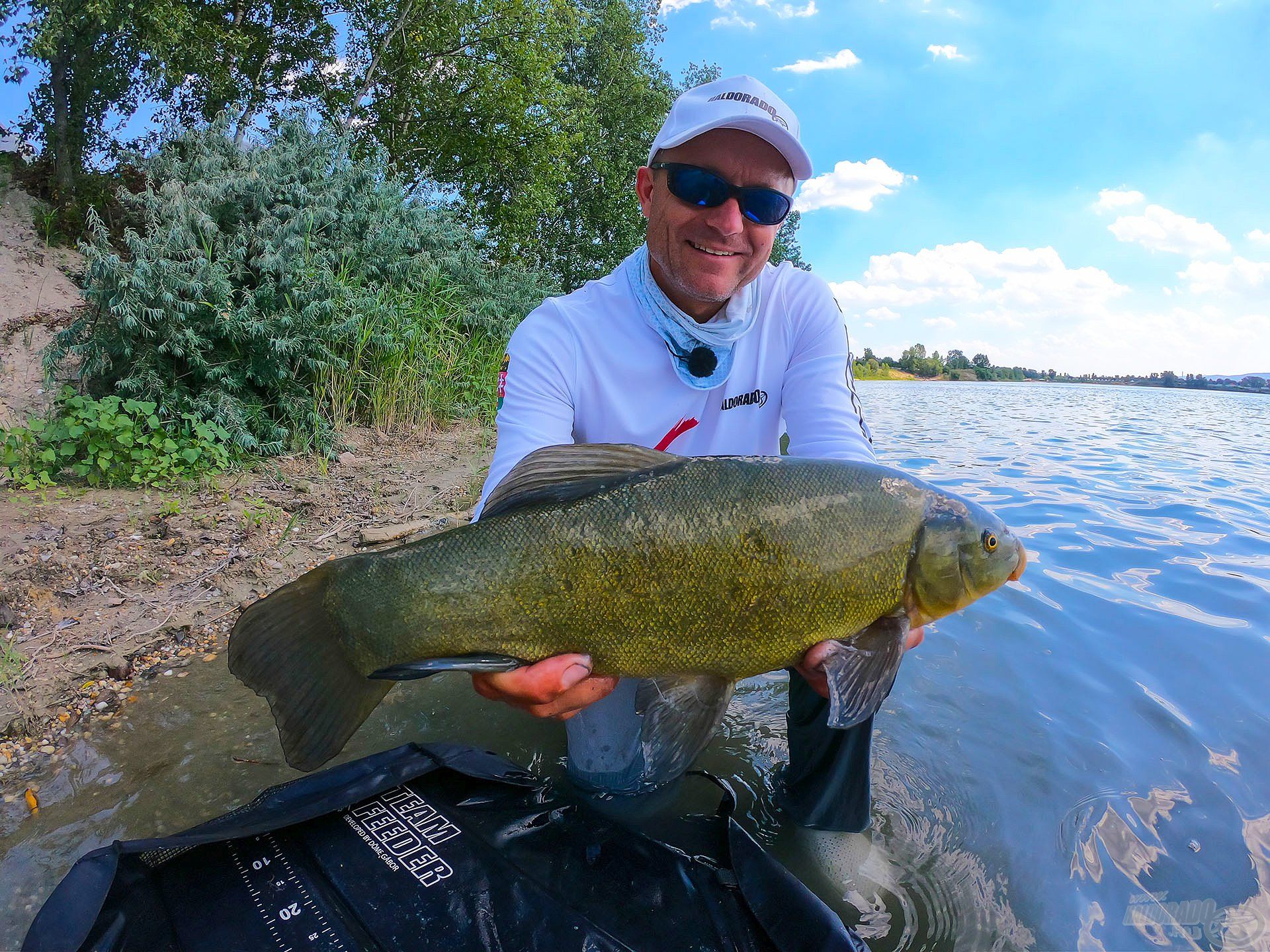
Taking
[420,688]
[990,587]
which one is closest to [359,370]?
[420,688]

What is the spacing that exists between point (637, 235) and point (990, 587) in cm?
2313

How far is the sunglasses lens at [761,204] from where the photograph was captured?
2.40 m

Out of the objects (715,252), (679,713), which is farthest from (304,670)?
(715,252)

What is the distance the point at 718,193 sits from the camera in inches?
94.2

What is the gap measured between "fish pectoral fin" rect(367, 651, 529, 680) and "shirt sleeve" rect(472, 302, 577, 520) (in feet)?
1.98

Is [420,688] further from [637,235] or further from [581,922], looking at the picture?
[637,235]

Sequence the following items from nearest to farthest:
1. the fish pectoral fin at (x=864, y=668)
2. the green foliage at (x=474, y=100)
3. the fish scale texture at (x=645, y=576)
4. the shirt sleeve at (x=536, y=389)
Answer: the fish scale texture at (x=645, y=576)
the fish pectoral fin at (x=864, y=668)
the shirt sleeve at (x=536, y=389)
the green foliage at (x=474, y=100)

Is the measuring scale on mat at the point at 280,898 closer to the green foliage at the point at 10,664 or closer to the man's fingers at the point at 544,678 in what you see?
the man's fingers at the point at 544,678

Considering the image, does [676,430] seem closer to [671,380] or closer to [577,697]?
[671,380]


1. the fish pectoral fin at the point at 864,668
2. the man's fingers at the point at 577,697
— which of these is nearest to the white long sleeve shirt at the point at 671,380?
the fish pectoral fin at the point at 864,668

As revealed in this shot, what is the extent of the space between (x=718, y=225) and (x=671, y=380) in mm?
560

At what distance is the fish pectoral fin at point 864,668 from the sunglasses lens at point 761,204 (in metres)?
1.44

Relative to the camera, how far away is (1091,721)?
3.56 m

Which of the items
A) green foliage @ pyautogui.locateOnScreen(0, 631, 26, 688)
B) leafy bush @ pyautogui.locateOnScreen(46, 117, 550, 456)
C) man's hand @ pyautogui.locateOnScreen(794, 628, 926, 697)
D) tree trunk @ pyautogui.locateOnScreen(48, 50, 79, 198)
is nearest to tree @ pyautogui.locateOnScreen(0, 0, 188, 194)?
tree trunk @ pyautogui.locateOnScreen(48, 50, 79, 198)
